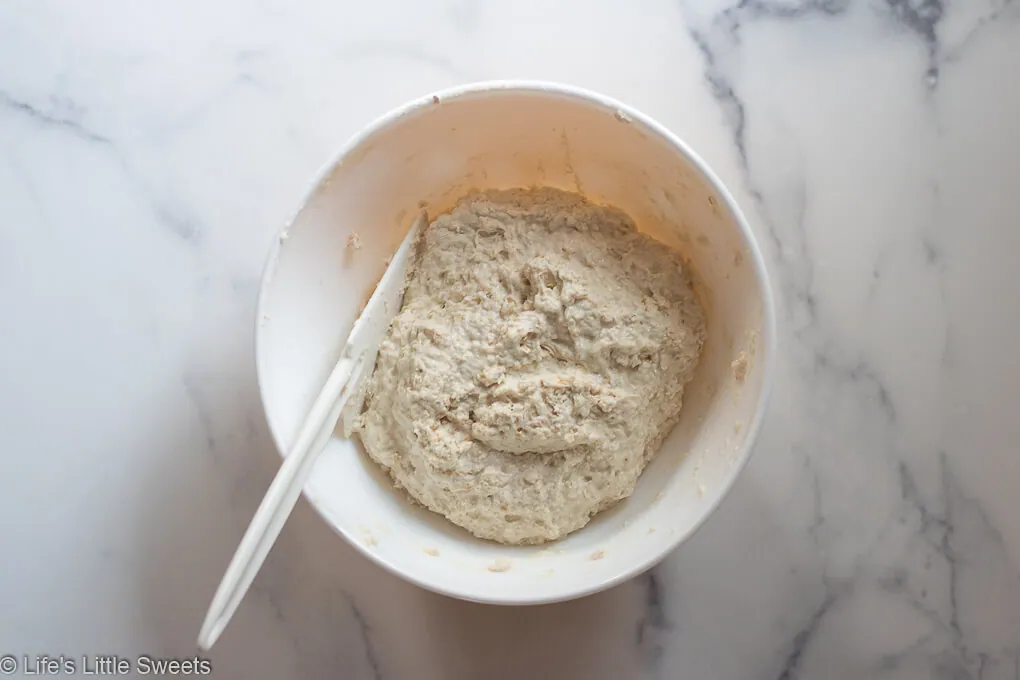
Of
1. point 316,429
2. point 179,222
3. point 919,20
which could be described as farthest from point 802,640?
point 179,222

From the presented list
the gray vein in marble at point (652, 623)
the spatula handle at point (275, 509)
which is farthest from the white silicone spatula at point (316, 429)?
the gray vein in marble at point (652, 623)

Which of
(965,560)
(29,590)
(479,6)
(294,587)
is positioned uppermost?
(479,6)

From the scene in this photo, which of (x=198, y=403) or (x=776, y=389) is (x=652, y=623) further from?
(x=198, y=403)

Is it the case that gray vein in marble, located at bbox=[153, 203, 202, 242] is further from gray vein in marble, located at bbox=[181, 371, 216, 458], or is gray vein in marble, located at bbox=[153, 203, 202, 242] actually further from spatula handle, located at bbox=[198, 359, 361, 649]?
spatula handle, located at bbox=[198, 359, 361, 649]

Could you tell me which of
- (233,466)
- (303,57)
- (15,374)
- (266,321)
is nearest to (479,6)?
(303,57)

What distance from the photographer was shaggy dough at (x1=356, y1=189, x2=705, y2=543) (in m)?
0.91

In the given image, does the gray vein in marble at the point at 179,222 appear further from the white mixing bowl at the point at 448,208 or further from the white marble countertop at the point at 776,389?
the white mixing bowl at the point at 448,208

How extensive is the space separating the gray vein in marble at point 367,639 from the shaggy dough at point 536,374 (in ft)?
0.68

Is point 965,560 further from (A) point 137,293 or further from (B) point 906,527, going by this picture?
(A) point 137,293

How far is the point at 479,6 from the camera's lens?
1.02 metres

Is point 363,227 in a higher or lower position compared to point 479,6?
lower

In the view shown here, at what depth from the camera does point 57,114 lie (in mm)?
1057

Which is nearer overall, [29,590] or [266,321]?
[266,321]

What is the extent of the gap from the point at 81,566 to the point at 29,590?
3.2 inches
